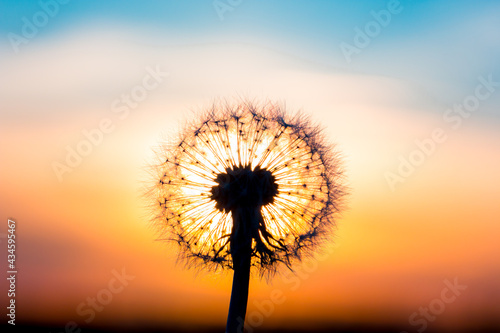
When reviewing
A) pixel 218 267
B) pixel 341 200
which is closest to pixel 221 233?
pixel 218 267

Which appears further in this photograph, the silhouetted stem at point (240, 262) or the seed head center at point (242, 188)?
the seed head center at point (242, 188)

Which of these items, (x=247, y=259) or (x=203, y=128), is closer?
(x=247, y=259)

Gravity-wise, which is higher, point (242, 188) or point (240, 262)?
point (242, 188)

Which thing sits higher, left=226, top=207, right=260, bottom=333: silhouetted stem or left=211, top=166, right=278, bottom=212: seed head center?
left=211, top=166, right=278, bottom=212: seed head center

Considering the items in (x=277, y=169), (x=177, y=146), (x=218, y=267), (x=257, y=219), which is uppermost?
(x=177, y=146)

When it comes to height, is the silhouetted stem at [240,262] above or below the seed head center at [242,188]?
below

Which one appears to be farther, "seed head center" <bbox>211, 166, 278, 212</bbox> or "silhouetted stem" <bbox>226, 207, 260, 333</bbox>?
"seed head center" <bbox>211, 166, 278, 212</bbox>

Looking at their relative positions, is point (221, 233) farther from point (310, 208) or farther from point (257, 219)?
point (310, 208)

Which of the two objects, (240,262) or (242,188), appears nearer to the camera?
(240,262)
